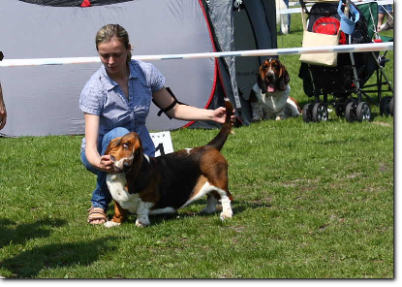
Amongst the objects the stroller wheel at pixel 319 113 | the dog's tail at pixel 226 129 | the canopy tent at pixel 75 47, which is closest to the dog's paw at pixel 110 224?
the dog's tail at pixel 226 129

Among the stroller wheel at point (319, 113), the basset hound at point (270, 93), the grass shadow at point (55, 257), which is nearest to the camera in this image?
the grass shadow at point (55, 257)

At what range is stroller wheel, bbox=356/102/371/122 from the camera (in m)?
9.16

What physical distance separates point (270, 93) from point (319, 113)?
90cm

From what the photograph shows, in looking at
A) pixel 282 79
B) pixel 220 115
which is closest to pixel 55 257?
pixel 220 115

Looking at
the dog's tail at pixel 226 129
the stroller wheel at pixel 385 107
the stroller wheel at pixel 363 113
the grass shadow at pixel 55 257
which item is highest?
the dog's tail at pixel 226 129

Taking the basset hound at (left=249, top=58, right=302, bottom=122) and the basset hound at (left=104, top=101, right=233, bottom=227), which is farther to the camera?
the basset hound at (left=249, top=58, right=302, bottom=122)

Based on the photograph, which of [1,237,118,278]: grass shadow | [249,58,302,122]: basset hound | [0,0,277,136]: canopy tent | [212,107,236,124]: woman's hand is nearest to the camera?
[1,237,118,278]: grass shadow

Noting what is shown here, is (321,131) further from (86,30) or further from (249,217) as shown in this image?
(249,217)

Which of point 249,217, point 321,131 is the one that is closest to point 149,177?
point 249,217

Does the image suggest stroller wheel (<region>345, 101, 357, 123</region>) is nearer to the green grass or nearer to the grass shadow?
the green grass

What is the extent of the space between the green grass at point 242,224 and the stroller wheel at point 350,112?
134cm

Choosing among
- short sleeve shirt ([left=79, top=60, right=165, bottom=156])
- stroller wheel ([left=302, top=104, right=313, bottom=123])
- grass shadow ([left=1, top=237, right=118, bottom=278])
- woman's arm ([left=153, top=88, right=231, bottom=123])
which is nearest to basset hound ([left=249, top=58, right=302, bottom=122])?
stroller wheel ([left=302, top=104, right=313, bottom=123])

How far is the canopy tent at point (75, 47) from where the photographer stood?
912cm

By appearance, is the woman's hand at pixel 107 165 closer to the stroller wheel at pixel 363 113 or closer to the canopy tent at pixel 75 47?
the canopy tent at pixel 75 47
